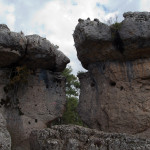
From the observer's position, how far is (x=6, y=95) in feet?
45.4

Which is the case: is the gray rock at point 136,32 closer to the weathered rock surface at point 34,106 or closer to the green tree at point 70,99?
the weathered rock surface at point 34,106

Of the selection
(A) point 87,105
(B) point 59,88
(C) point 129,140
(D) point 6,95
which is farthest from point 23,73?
(C) point 129,140

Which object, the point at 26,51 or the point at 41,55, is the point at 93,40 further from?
the point at 26,51

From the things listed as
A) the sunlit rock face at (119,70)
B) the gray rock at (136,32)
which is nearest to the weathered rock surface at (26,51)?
the sunlit rock face at (119,70)

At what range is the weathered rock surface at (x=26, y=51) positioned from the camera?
478 inches

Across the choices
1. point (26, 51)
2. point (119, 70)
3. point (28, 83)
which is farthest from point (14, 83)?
point (119, 70)

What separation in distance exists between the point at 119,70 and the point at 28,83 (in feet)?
17.1

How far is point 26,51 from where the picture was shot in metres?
13.0

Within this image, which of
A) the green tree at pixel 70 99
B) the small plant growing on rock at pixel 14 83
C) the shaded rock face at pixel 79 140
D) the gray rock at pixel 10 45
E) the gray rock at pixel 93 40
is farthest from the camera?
the green tree at pixel 70 99

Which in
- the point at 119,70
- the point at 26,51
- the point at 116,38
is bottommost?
the point at 119,70

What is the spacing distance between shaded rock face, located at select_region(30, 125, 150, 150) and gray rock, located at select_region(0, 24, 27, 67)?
5.49 meters

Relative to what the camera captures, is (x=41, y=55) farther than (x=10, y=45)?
Yes

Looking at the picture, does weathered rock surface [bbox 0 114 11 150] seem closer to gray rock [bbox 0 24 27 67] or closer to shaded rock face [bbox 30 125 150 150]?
shaded rock face [bbox 30 125 150 150]

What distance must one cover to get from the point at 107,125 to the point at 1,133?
6477 millimetres
